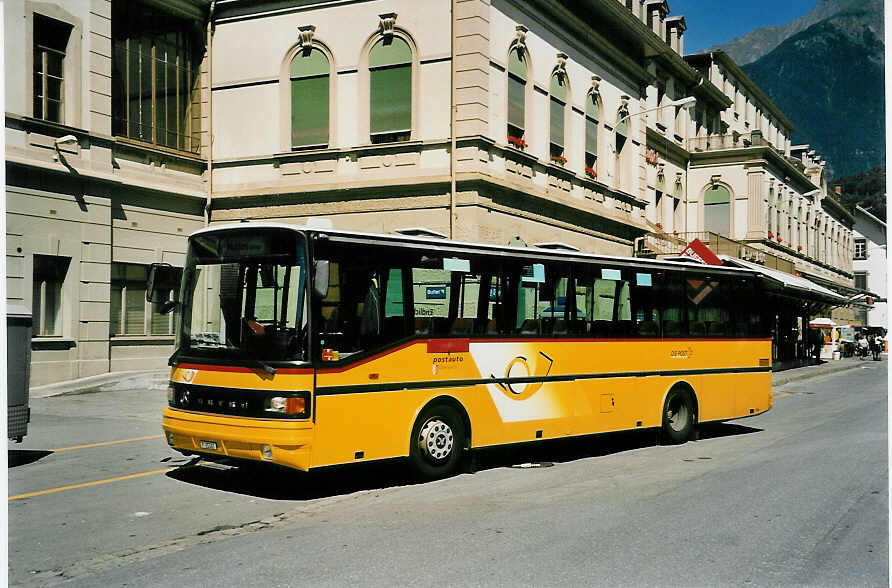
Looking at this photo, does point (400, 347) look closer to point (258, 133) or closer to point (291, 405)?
point (291, 405)

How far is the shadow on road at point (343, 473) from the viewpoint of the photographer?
994cm

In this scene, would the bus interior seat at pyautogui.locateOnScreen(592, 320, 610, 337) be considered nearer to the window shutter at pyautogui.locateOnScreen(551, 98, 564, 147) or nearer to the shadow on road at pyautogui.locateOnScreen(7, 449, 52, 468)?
the shadow on road at pyautogui.locateOnScreen(7, 449, 52, 468)

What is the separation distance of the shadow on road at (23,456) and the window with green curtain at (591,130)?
62.0 ft

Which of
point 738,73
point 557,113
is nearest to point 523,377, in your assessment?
point 557,113

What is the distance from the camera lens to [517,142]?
23.1 m

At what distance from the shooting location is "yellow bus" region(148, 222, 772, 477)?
940cm

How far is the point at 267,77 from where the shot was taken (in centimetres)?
2372

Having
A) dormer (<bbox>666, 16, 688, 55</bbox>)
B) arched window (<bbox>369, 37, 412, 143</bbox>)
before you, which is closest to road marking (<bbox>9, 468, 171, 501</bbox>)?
arched window (<bbox>369, 37, 412, 143</bbox>)

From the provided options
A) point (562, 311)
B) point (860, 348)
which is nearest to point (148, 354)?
point (562, 311)

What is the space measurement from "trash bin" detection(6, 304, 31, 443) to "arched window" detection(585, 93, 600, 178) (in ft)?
62.9

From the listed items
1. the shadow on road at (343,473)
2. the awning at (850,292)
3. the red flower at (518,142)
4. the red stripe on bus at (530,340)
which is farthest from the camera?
the awning at (850,292)

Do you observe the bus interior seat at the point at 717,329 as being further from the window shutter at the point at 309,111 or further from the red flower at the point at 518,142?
the window shutter at the point at 309,111

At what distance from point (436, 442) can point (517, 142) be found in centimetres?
1368

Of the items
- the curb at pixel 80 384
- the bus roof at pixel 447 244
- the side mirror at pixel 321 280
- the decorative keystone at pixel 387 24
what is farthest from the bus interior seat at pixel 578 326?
the decorative keystone at pixel 387 24
